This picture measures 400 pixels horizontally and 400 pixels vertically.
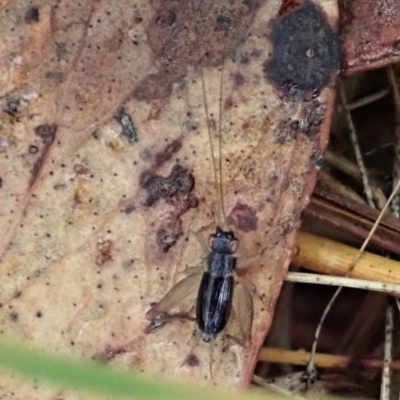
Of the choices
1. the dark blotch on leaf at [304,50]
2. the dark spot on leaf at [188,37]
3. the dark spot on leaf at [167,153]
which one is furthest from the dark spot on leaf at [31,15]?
the dark blotch on leaf at [304,50]

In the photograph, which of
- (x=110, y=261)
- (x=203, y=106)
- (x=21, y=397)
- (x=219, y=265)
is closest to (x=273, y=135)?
(x=203, y=106)

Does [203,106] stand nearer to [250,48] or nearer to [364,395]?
[250,48]

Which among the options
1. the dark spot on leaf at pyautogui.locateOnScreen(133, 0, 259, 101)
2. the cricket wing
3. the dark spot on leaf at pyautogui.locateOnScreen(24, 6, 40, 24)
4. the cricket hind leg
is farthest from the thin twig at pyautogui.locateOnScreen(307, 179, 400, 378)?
the dark spot on leaf at pyautogui.locateOnScreen(24, 6, 40, 24)

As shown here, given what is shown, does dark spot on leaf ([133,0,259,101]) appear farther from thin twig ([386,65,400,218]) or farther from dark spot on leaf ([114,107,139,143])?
thin twig ([386,65,400,218])

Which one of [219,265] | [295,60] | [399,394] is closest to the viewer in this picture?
[295,60]

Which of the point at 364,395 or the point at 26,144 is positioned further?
the point at 364,395

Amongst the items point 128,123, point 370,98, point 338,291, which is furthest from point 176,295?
point 370,98

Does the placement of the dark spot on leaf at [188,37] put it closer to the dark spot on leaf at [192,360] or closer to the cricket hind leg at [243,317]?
the cricket hind leg at [243,317]

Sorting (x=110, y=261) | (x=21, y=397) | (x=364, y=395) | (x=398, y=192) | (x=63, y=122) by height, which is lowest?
(x=21, y=397)

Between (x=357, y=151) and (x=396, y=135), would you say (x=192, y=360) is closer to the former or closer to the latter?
(x=357, y=151)
